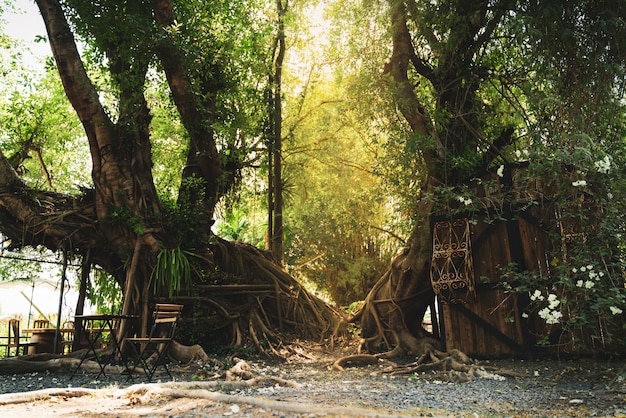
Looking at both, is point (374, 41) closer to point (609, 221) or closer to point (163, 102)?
point (163, 102)

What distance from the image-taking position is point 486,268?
24.0ft

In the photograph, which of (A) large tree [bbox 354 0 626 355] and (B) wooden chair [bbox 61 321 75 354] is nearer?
(A) large tree [bbox 354 0 626 355]

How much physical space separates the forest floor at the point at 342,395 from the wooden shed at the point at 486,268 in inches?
31.1

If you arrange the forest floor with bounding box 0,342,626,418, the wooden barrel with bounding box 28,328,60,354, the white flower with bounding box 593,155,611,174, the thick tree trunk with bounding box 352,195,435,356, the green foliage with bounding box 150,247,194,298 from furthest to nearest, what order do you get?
the wooden barrel with bounding box 28,328,60,354, the thick tree trunk with bounding box 352,195,435,356, the green foliage with bounding box 150,247,194,298, the white flower with bounding box 593,155,611,174, the forest floor with bounding box 0,342,626,418

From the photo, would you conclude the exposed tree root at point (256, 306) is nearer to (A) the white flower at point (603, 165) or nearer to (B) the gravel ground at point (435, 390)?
(B) the gravel ground at point (435, 390)

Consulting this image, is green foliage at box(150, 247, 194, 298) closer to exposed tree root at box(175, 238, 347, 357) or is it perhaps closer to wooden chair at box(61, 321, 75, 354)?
exposed tree root at box(175, 238, 347, 357)

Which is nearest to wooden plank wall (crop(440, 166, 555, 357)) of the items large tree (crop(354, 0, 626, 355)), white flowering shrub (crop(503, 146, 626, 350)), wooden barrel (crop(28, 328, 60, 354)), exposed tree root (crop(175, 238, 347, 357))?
large tree (crop(354, 0, 626, 355))

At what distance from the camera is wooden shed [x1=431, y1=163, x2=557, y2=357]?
690cm

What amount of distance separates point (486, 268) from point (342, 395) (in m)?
3.89

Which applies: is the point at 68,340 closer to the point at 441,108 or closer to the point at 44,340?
the point at 44,340

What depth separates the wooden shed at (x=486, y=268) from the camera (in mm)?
6898

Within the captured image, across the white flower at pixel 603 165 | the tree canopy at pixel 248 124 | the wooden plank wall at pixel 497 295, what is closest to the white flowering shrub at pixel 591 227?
the white flower at pixel 603 165

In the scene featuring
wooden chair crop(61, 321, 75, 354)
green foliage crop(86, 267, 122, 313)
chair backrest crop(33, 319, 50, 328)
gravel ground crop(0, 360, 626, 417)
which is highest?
green foliage crop(86, 267, 122, 313)

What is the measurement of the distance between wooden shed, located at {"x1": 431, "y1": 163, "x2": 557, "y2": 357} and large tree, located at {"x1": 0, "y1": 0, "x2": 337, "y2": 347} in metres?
3.09
